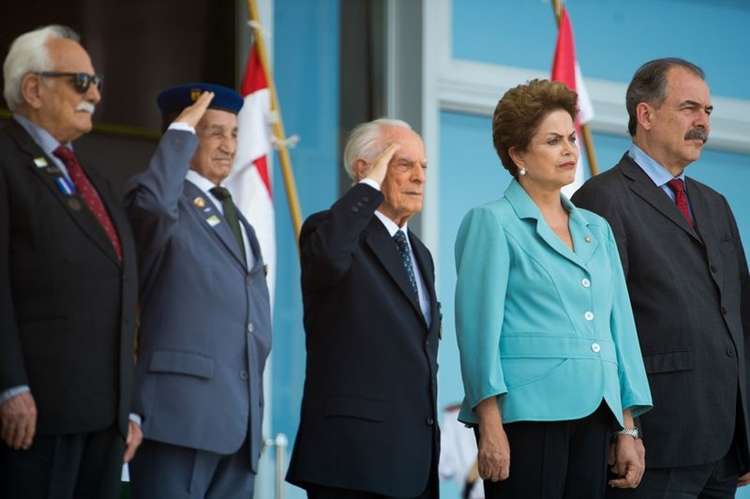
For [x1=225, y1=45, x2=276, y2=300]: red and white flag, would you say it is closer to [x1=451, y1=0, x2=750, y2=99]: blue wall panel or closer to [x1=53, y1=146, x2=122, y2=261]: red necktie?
[x1=451, y1=0, x2=750, y2=99]: blue wall panel

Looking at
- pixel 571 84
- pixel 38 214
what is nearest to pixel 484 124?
pixel 571 84

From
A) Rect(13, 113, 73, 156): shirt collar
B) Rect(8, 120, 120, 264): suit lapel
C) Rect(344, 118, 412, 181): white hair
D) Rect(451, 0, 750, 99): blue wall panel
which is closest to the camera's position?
Rect(8, 120, 120, 264): suit lapel

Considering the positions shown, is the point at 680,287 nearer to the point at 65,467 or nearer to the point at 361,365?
the point at 361,365

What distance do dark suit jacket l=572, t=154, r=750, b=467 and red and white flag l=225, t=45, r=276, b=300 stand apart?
171 centimetres

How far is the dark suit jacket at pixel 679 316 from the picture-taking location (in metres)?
4.29

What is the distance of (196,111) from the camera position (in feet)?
13.7

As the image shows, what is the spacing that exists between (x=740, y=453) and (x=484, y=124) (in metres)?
3.36

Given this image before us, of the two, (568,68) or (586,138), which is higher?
(568,68)

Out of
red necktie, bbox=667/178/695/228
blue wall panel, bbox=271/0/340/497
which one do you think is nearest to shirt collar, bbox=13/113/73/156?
red necktie, bbox=667/178/695/228

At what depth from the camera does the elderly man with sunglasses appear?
345 cm

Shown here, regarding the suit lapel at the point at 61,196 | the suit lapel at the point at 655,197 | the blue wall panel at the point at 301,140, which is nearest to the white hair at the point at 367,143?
the suit lapel at the point at 655,197

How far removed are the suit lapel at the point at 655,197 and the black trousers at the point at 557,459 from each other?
2.45 ft

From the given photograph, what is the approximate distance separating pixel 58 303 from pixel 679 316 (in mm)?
1773

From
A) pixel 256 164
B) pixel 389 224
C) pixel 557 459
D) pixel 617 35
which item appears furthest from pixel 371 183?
pixel 617 35
